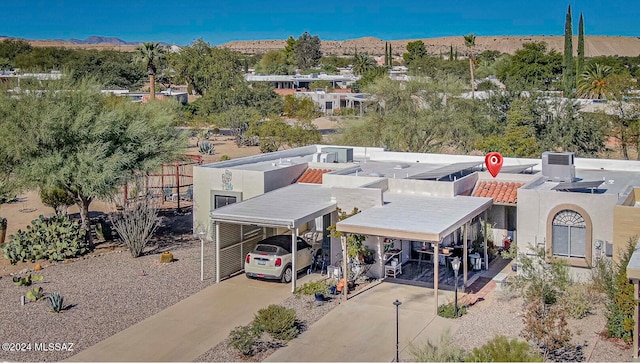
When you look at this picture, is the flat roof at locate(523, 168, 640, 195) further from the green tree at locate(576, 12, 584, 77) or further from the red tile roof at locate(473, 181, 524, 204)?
the green tree at locate(576, 12, 584, 77)

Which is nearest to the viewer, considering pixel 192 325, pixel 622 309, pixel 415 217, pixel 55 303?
pixel 622 309

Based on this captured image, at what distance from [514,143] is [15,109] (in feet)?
85.0

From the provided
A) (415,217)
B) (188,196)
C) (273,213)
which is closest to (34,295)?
(273,213)

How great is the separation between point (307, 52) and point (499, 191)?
133144 millimetres

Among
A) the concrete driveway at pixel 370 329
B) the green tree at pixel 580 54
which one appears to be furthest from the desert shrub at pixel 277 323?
the green tree at pixel 580 54

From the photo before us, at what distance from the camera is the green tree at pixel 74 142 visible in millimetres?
21281

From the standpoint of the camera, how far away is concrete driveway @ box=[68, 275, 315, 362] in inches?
542

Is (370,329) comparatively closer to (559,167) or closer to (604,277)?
(604,277)

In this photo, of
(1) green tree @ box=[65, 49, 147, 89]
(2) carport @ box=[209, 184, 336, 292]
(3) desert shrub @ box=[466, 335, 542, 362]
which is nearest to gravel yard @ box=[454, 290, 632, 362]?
(3) desert shrub @ box=[466, 335, 542, 362]

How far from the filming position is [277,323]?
14289 mm

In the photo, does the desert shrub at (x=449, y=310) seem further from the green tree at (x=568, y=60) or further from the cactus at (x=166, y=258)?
the green tree at (x=568, y=60)

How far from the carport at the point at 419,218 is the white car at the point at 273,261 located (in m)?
2.20

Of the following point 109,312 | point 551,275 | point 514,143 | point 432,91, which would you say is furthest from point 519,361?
point 432,91

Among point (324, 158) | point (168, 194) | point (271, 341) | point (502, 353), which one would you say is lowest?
point (271, 341)
